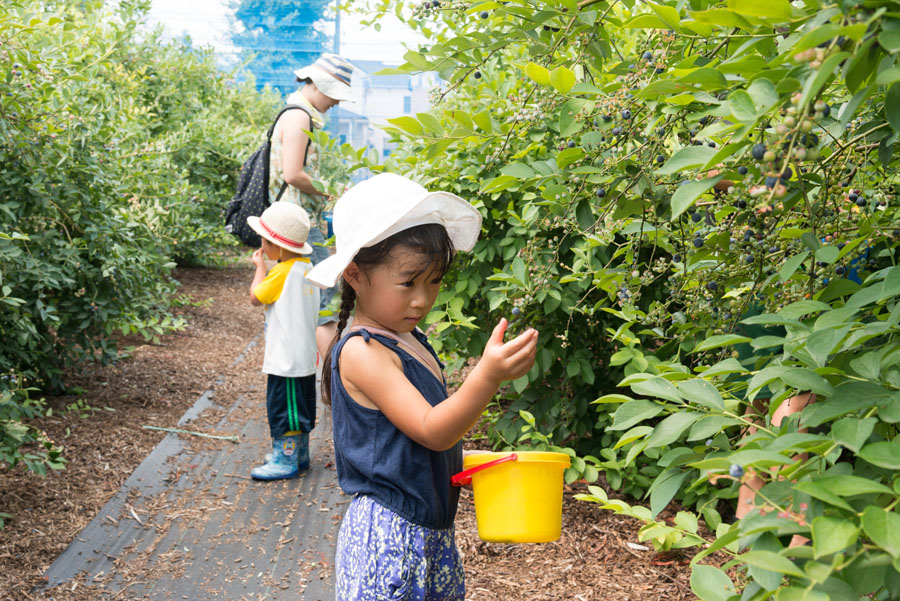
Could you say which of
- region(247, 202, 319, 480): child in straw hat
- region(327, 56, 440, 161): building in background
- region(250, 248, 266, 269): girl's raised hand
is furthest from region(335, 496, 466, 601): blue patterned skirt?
region(327, 56, 440, 161): building in background

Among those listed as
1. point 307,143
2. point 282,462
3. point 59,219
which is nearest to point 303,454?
point 282,462

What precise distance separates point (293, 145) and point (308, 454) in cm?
165

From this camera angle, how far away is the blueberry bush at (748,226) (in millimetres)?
789

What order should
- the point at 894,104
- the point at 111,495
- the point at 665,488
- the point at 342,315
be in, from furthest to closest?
the point at 111,495 < the point at 342,315 < the point at 665,488 < the point at 894,104

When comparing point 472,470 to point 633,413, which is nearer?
point 633,413

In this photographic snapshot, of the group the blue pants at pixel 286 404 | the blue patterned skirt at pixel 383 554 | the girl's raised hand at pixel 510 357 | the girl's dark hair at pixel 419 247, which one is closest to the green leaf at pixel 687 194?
the girl's raised hand at pixel 510 357

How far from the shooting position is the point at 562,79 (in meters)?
1.46

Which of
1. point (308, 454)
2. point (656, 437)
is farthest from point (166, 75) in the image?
point (656, 437)

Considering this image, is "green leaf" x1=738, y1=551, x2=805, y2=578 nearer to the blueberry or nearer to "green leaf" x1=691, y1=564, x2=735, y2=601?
"green leaf" x1=691, y1=564, x2=735, y2=601

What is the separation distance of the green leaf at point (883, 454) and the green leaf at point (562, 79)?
2.87ft

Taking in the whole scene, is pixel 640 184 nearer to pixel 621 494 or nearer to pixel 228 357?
pixel 621 494

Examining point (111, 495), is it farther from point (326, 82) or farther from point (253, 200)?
point (326, 82)

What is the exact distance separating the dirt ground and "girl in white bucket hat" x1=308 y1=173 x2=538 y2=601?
1159 mm

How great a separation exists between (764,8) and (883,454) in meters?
0.47
